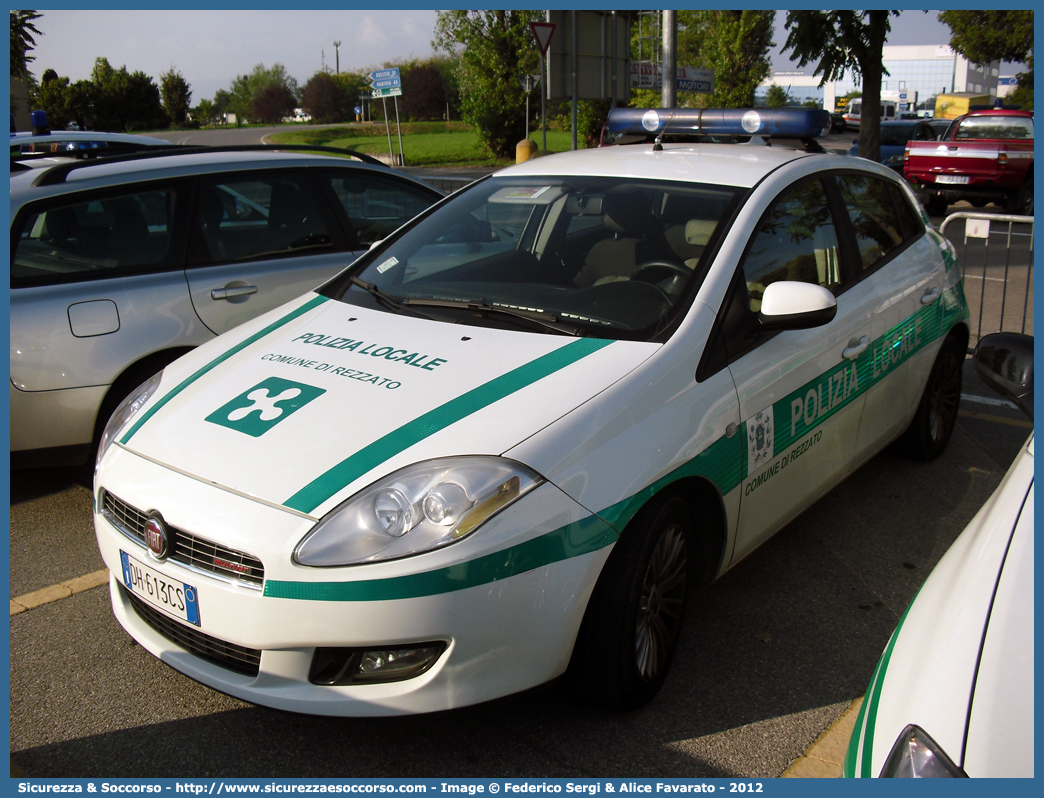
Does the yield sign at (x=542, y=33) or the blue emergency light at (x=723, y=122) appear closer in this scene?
the blue emergency light at (x=723, y=122)

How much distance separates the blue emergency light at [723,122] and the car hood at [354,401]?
88.0 inches

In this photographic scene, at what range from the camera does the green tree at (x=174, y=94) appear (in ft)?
270

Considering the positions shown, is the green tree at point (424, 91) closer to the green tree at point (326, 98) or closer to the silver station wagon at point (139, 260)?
the green tree at point (326, 98)

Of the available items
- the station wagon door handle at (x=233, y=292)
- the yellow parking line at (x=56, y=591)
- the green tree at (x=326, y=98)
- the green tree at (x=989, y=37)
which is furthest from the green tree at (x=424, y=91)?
the yellow parking line at (x=56, y=591)

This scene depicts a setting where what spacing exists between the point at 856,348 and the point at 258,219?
310 cm

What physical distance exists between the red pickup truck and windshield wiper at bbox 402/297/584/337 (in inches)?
585

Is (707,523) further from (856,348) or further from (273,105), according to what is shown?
(273,105)

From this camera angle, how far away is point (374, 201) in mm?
5258

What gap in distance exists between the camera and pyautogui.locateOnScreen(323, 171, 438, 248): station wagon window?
5.11 metres

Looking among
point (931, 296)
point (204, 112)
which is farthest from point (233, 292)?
point (204, 112)

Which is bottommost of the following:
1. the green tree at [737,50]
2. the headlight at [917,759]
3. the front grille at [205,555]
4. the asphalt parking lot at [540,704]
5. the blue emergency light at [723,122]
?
the asphalt parking lot at [540,704]

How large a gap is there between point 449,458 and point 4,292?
2640 millimetres

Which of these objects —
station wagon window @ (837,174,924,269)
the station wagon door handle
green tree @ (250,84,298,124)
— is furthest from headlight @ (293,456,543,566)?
green tree @ (250,84,298,124)
